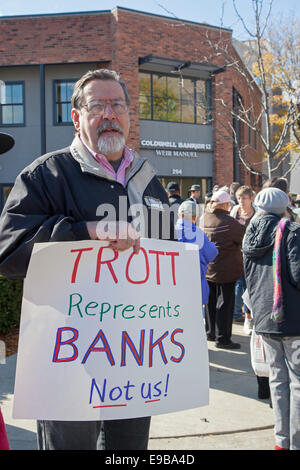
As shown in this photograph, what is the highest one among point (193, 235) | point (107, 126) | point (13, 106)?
point (13, 106)

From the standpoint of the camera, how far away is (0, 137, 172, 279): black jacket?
2111 millimetres

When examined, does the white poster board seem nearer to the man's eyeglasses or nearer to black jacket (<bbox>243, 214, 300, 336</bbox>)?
the man's eyeglasses

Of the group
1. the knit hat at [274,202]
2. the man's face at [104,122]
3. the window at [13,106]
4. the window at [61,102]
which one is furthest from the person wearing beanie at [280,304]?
the window at [13,106]

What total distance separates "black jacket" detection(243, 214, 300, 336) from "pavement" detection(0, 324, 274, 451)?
93cm

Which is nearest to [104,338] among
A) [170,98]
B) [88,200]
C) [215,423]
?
[88,200]

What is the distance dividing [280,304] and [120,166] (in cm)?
175

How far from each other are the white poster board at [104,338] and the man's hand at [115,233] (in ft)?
0.17

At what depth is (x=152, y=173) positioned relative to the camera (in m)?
2.54

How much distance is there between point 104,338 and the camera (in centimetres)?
210

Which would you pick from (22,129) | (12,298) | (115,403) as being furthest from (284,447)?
(22,129)

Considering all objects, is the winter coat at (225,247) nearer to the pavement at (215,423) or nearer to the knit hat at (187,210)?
the knit hat at (187,210)

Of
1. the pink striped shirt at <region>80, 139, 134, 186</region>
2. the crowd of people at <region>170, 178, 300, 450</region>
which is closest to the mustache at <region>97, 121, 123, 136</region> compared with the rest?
the pink striped shirt at <region>80, 139, 134, 186</region>

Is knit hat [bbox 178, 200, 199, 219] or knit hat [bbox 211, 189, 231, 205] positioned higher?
knit hat [bbox 211, 189, 231, 205]

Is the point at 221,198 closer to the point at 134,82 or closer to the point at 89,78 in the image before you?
the point at 89,78
